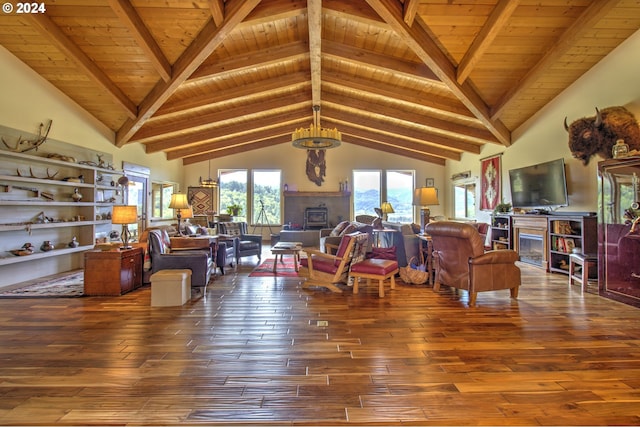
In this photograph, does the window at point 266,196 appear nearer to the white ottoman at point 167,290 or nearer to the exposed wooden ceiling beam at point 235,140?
the exposed wooden ceiling beam at point 235,140

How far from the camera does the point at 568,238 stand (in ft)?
17.8

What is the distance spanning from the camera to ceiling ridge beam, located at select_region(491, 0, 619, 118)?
3880mm

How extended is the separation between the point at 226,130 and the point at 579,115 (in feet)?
25.4

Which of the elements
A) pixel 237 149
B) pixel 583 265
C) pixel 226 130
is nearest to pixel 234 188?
pixel 237 149

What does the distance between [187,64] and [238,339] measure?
4035mm

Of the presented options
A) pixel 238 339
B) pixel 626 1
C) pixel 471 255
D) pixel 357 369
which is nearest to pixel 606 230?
pixel 471 255

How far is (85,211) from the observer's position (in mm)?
5930

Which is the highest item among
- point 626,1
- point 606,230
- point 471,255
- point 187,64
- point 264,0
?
point 264,0

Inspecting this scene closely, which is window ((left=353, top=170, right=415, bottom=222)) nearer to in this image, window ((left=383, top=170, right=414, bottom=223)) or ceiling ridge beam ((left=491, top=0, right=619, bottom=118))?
window ((left=383, top=170, right=414, bottom=223))

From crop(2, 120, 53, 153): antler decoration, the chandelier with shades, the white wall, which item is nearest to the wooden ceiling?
the white wall

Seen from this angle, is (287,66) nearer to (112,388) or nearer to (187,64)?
(187,64)

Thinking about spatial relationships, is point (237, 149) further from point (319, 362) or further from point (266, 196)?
point (319, 362)

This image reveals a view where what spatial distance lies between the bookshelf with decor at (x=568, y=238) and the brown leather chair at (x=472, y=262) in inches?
76.4

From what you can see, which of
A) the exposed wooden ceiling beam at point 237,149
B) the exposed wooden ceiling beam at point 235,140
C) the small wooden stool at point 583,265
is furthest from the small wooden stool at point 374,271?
the exposed wooden ceiling beam at point 237,149
